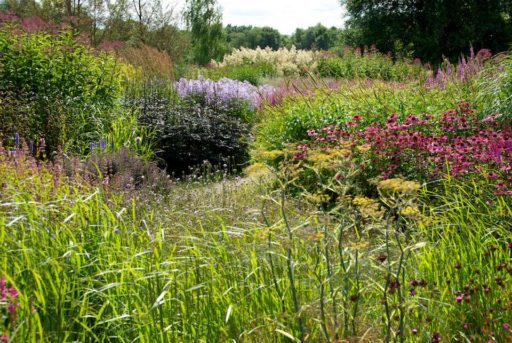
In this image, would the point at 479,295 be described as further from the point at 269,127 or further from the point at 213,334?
the point at 269,127

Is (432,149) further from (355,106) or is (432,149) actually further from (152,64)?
(152,64)

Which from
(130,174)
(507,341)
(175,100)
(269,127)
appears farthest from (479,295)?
(175,100)

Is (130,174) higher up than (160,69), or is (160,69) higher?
(160,69)

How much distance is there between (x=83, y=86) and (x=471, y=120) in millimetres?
5421

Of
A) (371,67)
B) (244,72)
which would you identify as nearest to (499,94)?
(371,67)

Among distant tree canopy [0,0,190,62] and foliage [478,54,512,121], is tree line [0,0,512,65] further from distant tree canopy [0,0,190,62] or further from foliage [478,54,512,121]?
foliage [478,54,512,121]

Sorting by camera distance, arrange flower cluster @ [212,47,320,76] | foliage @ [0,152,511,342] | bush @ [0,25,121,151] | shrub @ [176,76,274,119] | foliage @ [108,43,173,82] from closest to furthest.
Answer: foliage @ [0,152,511,342], bush @ [0,25,121,151], shrub @ [176,76,274,119], foliage @ [108,43,173,82], flower cluster @ [212,47,320,76]

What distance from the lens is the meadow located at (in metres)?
2.68

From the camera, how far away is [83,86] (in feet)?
27.5

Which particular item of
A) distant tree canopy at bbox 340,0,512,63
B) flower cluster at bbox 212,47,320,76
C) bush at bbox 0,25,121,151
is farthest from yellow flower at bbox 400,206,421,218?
distant tree canopy at bbox 340,0,512,63

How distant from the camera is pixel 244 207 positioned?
4.80 metres

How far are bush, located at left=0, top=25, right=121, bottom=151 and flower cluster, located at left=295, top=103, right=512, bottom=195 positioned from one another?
3461 mm

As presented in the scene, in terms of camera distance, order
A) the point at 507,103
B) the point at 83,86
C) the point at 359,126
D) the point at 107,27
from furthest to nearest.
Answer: the point at 107,27 < the point at 83,86 < the point at 359,126 < the point at 507,103

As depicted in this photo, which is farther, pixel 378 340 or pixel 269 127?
pixel 269 127
